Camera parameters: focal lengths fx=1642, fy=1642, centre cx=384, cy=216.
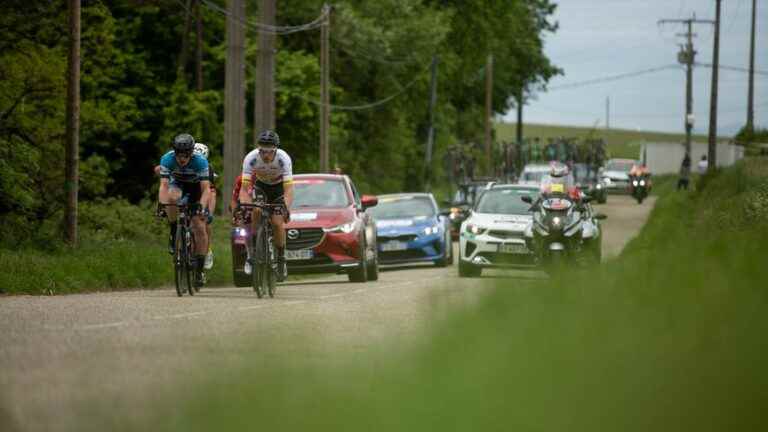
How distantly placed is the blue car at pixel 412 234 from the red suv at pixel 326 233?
638cm

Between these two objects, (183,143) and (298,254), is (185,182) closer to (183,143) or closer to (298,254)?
(183,143)

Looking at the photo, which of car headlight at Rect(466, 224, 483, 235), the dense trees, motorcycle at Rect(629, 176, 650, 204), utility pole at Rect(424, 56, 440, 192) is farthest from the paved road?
motorcycle at Rect(629, 176, 650, 204)

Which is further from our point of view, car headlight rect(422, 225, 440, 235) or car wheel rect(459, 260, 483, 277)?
car headlight rect(422, 225, 440, 235)

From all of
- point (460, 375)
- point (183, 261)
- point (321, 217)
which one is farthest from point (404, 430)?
point (321, 217)

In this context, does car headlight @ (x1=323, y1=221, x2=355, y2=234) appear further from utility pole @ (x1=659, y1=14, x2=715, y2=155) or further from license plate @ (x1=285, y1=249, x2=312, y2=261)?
utility pole @ (x1=659, y1=14, x2=715, y2=155)

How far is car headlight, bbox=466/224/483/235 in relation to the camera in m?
26.4

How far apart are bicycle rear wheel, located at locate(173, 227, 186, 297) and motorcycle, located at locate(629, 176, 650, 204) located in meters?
59.3

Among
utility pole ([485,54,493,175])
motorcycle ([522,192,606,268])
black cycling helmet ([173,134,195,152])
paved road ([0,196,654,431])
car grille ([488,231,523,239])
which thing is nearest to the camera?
paved road ([0,196,654,431])

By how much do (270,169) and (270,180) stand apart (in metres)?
0.18

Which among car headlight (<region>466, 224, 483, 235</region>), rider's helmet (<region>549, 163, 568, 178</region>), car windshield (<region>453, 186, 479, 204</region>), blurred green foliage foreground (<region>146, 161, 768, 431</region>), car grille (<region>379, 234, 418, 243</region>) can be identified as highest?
blurred green foliage foreground (<region>146, 161, 768, 431</region>)

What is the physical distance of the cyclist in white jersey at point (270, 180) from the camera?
17375 mm

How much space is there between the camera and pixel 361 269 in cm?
2419

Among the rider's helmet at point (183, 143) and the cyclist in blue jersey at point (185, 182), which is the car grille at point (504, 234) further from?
the rider's helmet at point (183, 143)

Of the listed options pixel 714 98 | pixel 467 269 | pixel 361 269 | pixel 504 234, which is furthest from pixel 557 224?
pixel 714 98
